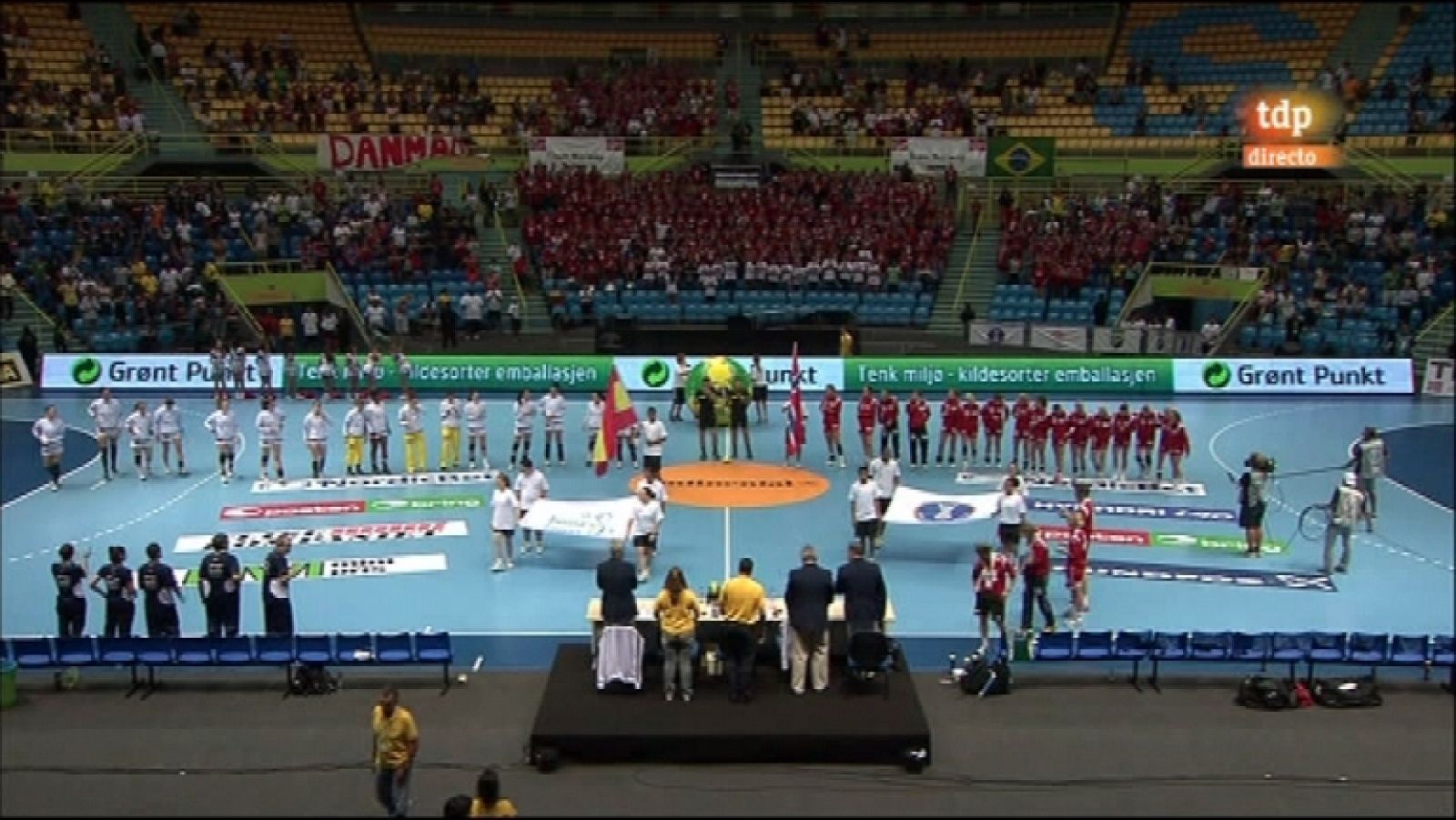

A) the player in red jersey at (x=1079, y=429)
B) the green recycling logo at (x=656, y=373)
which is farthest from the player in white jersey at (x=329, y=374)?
the player in red jersey at (x=1079, y=429)

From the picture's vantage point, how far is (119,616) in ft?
50.6

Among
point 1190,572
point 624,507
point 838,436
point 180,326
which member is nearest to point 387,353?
point 180,326

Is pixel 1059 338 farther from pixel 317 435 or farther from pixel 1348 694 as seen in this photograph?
pixel 1348 694

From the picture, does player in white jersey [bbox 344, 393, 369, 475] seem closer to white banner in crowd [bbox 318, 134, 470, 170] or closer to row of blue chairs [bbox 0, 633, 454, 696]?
row of blue chairs [bbox 0, 633, 454, 696]

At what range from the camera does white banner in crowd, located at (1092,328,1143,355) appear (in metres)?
36.0

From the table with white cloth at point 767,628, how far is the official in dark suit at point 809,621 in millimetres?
270

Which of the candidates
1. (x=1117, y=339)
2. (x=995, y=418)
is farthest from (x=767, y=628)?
(x=1117, y=339)

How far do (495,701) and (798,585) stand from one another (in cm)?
332

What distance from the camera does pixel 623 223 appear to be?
3972 centimetres

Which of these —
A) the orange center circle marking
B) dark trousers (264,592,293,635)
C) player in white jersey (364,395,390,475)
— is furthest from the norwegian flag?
dark trousers (264,592,293,635)

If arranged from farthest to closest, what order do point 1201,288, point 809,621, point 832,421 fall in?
point 1201,288 → point 832,421 → point 809,621

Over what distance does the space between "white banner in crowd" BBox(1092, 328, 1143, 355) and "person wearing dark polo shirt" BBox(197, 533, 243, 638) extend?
25.7 m

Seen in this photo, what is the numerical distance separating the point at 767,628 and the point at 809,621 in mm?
1127

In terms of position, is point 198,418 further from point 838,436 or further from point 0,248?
point 838,436
